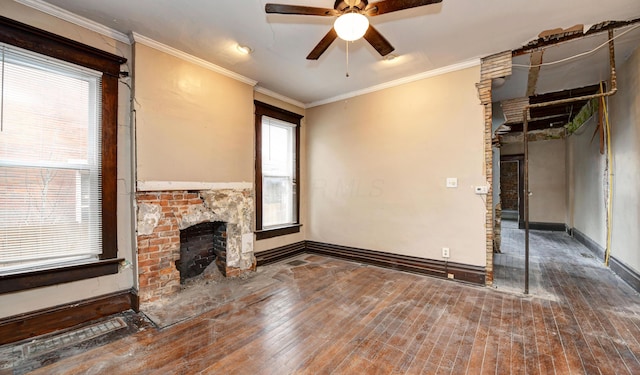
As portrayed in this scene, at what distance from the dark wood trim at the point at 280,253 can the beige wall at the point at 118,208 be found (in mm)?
1814

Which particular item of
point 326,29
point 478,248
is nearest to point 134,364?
point 326,29

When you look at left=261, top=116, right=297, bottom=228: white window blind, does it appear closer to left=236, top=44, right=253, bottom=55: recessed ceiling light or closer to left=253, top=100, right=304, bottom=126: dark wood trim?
left=253, top=100, right=304, bottom=126: dark wood trim

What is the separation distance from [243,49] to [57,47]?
1734 millimetres

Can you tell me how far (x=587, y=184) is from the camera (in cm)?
541

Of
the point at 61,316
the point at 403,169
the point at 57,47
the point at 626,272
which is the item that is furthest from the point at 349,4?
the point at 626,272

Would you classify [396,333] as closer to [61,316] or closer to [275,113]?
[61,316]

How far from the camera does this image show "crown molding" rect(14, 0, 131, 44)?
2.29 m

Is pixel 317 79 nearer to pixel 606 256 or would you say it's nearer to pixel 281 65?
pixel 281 65

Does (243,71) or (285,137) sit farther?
(285,137)

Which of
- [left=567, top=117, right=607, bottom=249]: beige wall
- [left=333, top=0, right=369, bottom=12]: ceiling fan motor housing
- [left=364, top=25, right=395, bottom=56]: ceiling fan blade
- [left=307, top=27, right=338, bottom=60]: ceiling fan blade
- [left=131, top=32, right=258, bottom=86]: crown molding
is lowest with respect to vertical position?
[left=567, top=117, right=607, bottom=249]: beige wall

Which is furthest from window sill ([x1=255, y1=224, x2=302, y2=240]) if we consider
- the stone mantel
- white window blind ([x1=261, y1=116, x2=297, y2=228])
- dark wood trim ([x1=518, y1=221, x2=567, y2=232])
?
dark wood trim ([x1=518, y1=221, x2=567, y2=232])

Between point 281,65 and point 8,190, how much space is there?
10.0ft

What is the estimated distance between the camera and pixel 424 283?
11.3ft

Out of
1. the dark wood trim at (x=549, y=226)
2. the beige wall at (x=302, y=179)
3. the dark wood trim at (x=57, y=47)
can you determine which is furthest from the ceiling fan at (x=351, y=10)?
the dark wood trim at (x=549, y=226)
